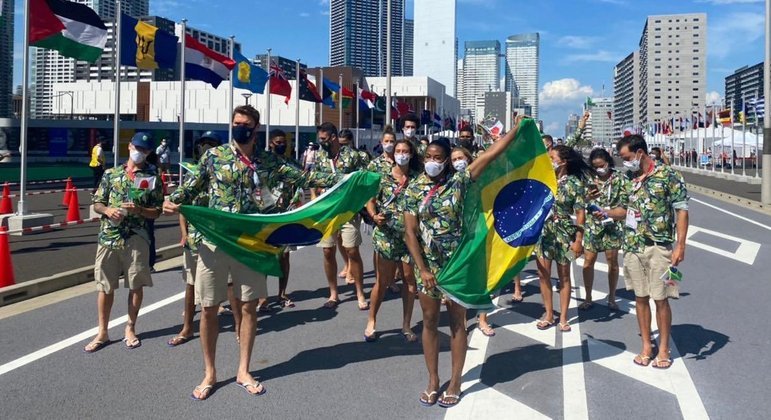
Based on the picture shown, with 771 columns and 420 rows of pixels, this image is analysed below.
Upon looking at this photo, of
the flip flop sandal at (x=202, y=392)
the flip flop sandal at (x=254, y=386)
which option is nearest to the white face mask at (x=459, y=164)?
the flip flop sandal at (x=254, y=386)

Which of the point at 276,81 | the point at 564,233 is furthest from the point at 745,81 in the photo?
the point at 564,233

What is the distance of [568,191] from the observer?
23.5 feet

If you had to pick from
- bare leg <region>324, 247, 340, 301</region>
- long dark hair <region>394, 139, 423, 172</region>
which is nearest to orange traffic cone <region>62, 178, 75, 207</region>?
bare leg <region>324, 247, 340, 301</region>

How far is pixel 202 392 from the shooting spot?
4840mm

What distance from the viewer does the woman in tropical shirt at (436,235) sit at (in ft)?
15.7

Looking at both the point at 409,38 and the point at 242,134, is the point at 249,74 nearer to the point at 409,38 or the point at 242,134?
the point at 242,134

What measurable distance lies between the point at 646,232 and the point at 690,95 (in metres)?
215

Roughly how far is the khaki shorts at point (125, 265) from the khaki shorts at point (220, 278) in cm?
133

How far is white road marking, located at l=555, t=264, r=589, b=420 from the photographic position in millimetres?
4668

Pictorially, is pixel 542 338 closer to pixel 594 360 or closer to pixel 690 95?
pixel 594 360

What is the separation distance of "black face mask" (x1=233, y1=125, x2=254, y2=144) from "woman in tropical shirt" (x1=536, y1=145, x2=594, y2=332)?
3.50m

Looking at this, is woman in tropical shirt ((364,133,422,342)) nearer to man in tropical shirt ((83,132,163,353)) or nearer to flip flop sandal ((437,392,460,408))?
flip flop sandal ((437,392,460,408))

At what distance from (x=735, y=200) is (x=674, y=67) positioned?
193m

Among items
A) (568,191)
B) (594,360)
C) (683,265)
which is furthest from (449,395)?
(683,265)
